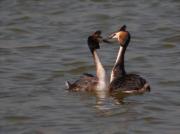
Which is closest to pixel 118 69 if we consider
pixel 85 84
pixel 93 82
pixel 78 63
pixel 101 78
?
pixel 101 78

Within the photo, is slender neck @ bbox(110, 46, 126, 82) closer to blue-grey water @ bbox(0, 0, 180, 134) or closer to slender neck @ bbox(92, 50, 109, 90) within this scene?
slender neck @ bbox(92, 50, 109, 90)

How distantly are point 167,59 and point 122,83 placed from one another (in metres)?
2.75

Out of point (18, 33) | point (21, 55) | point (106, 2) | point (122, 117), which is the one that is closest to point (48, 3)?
point (106, 2)

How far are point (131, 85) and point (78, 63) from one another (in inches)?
108

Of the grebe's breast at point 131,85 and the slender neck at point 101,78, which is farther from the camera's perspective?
the slender neck at point 101,78

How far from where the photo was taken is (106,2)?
938 inches

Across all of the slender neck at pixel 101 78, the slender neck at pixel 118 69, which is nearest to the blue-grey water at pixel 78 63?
the slender neck at pixel 101 78

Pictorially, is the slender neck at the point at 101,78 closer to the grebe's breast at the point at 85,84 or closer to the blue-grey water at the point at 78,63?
Result: the grebe's breast at the point at 85,84

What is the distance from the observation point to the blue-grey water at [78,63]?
43.3 ft

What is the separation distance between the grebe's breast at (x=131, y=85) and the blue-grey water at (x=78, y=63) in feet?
0.61

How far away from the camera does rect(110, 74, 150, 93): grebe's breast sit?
1501 cm

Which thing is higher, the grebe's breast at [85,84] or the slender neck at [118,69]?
the slender neck at [118,69]

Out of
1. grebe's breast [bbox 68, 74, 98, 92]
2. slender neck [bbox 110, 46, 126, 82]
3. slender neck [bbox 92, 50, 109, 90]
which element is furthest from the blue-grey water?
slender neck [bbox 110, 46, 126, 82]

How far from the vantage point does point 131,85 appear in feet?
Result: 49.5
